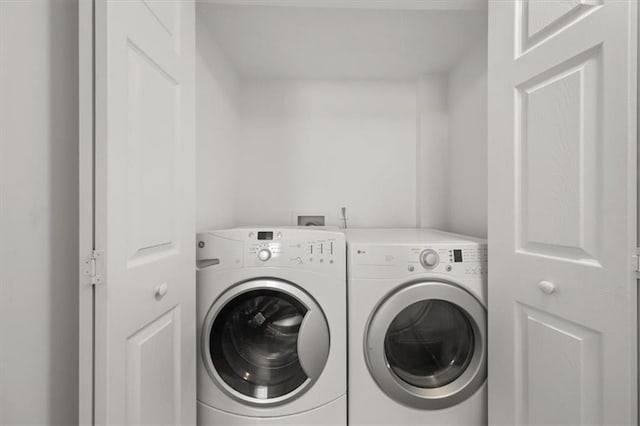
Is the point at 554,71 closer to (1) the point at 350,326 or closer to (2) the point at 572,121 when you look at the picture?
(2) the point at 572,121

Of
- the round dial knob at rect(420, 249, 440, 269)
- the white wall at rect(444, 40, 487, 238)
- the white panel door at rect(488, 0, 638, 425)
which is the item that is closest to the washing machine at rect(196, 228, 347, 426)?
the round dial knob at rect(420, 249, 440, 269)

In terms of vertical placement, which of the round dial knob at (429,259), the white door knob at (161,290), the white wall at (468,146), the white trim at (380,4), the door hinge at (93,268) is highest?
the white trim at (380,4)

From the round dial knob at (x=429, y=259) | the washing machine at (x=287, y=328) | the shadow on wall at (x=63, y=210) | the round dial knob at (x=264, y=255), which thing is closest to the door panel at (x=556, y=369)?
the round dial knob at (x=429, y=259)

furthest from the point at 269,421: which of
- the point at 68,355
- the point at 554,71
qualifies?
the point at 554,71

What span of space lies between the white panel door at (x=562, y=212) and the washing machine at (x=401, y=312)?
83mm

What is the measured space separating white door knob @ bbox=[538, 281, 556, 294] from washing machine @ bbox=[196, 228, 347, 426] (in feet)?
2.22

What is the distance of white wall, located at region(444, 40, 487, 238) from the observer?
5.58 feet

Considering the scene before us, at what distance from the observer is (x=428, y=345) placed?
4.34ft

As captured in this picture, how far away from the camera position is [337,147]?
2176 millimetres

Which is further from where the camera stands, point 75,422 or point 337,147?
point 337,147

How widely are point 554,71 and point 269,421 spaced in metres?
1.60

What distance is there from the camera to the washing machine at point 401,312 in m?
1.24

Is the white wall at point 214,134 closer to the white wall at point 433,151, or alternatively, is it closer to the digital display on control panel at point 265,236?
the digital display on control panel at point 265,236

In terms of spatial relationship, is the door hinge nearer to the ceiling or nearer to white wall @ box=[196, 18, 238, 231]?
white wall @ box=[196, 18, 238, 231]
